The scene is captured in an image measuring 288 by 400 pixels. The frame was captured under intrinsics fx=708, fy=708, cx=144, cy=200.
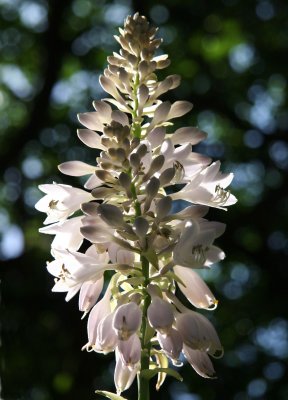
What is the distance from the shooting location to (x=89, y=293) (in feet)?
7.00

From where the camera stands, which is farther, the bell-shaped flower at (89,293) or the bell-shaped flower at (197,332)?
the bell-shaped flower at (89,293)

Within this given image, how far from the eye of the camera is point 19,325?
10188mm

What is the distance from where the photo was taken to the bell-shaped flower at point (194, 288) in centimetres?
210

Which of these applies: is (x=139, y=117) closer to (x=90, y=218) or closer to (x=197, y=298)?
(x=90, y=218)

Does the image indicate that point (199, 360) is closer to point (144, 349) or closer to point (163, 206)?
point (144, 349)

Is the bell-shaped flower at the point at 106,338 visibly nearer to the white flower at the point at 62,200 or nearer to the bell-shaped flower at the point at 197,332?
the bell-shaped flower at the point at 197,332

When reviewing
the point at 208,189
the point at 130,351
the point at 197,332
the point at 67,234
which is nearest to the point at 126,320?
the point at 130,351

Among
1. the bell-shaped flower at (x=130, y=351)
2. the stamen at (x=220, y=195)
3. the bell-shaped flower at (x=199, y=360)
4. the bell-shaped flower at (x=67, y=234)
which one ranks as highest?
the stamen at (x=220, y=195)

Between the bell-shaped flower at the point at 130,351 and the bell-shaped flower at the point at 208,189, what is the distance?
0.53 m

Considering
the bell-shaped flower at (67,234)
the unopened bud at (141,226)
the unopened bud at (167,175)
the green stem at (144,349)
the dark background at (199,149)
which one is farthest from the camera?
the dark background at (199,149)

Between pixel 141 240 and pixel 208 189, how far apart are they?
421mm

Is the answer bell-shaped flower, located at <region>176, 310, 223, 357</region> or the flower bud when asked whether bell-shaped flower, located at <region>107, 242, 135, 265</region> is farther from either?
bell-shaped flower, located at <region>176, 310, 223, 357</region>

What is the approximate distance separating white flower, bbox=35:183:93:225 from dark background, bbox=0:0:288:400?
22.2ft

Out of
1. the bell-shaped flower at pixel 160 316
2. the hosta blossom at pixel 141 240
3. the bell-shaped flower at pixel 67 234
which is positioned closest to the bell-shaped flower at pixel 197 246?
the hosta blossom at pixel 141 240
